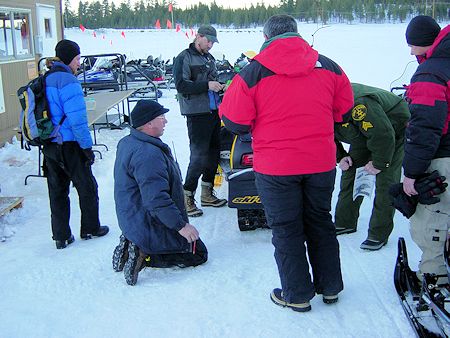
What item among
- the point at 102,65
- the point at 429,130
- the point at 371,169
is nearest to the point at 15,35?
the point at 102,65

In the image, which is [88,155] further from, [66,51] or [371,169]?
[371,169]

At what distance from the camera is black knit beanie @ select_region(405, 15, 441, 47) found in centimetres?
297

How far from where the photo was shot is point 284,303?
3223 mm

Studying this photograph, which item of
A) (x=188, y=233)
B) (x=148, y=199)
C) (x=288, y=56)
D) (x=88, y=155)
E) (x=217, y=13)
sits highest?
(x=217, y=13)

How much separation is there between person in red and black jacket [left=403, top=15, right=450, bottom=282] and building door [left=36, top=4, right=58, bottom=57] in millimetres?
8162

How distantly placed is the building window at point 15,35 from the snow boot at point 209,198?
476 centimetres

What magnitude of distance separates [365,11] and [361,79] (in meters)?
40.2

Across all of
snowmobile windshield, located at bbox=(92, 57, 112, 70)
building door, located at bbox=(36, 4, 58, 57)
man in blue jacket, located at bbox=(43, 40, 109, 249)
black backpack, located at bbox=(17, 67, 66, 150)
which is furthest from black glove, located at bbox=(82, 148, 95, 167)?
snowmobile windshield, located at bbox=(92, 57, 112, 70)

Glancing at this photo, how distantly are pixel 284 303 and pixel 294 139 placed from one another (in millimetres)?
1020

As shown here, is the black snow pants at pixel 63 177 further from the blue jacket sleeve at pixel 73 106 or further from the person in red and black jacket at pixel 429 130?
the person in red and black jacket at pixel 429 130

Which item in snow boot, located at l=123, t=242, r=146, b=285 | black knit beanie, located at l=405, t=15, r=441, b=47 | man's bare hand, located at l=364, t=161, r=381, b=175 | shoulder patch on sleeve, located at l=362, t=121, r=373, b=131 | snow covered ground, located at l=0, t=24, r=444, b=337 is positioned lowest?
snow covered ground, located at l=0, t=24, r=444, b=337

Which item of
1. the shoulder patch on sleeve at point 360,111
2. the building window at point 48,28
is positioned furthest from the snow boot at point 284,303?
the building window at point 48,28

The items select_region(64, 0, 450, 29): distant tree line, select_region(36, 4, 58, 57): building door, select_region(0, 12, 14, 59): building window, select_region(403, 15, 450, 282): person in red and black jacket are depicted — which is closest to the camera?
select_region(403, 15, 450, 282): person in red and black jacket

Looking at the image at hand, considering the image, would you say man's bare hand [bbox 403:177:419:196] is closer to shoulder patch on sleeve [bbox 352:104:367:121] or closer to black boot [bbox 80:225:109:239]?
shoulder patch on sleeve [bbox 352:104:367:121]
